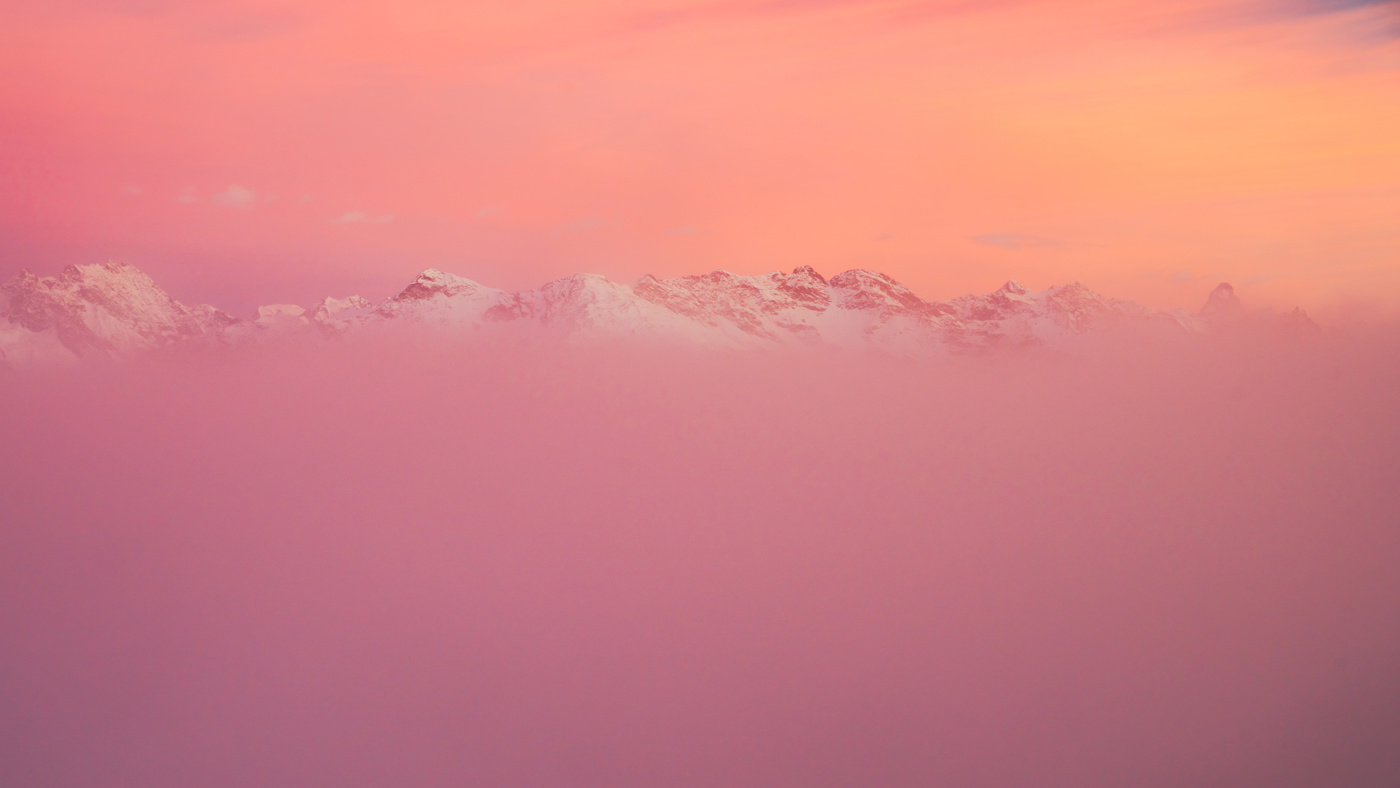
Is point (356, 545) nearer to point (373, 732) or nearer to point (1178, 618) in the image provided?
point (373, 732)

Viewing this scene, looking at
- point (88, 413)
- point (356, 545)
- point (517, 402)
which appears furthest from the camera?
point (517, 402)

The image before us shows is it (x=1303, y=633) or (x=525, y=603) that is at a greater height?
(x=1303, y=633)

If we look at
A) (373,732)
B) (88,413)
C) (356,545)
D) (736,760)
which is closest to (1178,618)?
(736,760)

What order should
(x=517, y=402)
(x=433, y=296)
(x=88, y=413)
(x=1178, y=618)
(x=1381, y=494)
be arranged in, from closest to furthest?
(x=1178, y=618)
(x=1381, y=494)
(x=88, y=413)
(x=517, y=402)
(x=433, y=296)

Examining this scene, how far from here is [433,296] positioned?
187750 millimetres

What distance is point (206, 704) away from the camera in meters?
90.1

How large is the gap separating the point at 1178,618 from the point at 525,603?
75.8 metres

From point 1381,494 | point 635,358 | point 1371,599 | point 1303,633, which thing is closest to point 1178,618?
point 1303,633

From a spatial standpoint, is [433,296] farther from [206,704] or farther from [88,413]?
[206,704]

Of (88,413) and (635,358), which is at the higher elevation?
(635,358)

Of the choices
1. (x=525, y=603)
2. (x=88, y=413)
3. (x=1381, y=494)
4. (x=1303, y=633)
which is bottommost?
Result: (x=525, y=603)

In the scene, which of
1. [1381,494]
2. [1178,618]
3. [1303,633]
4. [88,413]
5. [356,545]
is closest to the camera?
[1303,633]

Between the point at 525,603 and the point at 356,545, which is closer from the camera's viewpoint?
the point at 525,603

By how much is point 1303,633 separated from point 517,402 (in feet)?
443
